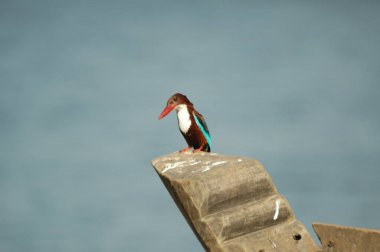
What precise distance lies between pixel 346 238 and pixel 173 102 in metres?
4.19

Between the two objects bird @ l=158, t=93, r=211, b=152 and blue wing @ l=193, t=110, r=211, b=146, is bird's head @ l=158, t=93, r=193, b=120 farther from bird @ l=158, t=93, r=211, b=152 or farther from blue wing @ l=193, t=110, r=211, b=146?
blue wing @ l=193, t=110, r=211, b=146

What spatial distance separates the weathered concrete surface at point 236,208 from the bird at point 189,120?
9.16 feet

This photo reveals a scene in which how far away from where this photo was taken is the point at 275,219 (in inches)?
313

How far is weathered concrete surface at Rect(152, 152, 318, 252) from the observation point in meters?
7.63

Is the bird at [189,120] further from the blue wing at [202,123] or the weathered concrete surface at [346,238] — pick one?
the weathered concrete surface at [346,238]

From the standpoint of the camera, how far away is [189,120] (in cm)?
1097

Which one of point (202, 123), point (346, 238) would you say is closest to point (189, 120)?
point (202, 123)

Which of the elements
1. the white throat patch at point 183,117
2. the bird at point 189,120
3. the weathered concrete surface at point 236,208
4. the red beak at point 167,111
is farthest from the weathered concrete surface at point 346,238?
the red beak at point 167,111

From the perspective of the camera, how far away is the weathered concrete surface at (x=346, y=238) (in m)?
Answer: 7.25

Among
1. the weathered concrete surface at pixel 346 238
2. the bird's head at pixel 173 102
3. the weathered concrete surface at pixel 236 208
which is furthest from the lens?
the bird's head at pixel 173 102

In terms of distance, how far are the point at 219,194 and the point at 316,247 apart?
118 cm

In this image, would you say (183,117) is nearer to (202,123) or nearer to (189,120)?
(189,120)

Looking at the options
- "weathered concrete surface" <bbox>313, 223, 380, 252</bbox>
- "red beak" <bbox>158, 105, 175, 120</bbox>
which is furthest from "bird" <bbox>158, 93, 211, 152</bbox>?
"weathered concrete surface" <bbox>313, 223, 380, 252</bbox>

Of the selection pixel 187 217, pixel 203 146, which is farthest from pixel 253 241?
pixel 203 146
